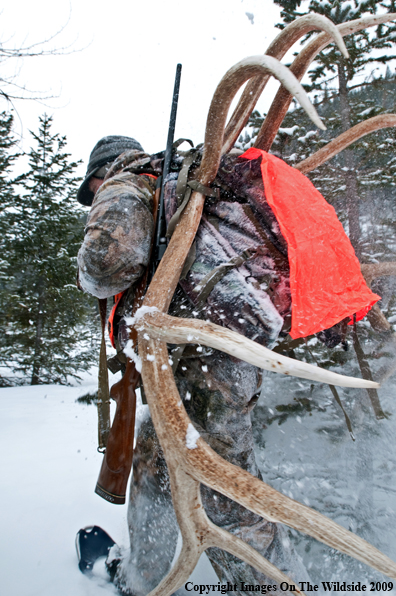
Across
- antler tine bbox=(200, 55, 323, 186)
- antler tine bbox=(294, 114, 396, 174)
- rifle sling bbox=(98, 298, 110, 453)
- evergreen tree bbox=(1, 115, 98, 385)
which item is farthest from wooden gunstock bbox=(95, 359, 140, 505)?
evergreen tree bbox=(1, 115, 98, 385)

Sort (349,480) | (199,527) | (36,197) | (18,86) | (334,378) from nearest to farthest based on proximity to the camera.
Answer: (334,378) → (199,527) → (349,480) → (18,86) → (36,197)

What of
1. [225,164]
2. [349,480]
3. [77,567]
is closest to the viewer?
[225,164]

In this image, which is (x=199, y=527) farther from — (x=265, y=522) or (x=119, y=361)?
(x=119, y=361)

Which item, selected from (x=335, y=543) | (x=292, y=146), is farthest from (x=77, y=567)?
(x=292, y=146)

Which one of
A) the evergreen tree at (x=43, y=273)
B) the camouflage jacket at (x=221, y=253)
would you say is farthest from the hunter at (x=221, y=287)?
the evergreen tree at (x=43, y=273)

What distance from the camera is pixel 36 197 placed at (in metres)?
8.15

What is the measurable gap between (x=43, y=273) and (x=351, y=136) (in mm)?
7469

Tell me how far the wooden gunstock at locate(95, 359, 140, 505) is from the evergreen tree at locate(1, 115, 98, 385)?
6.60 m

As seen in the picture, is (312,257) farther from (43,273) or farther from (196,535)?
(43,273)

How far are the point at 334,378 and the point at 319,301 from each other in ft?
2.09

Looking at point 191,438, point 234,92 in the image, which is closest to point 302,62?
point 234,92

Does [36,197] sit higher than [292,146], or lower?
lower

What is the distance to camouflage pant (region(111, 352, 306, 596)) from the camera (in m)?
1.71

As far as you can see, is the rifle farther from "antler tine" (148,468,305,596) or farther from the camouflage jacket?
"antler tine" (148,468,305,596)
